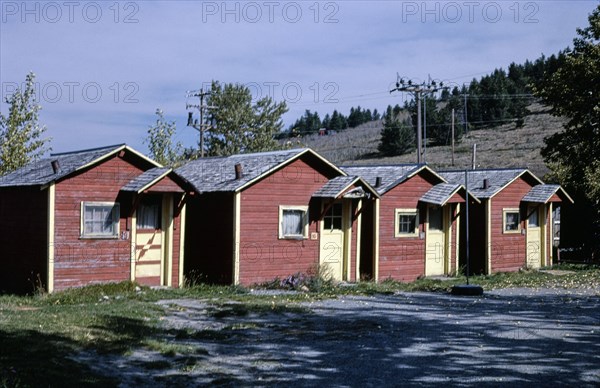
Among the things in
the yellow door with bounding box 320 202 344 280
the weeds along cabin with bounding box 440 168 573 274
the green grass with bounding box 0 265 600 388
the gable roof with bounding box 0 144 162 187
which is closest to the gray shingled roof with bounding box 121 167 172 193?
the gable roof with bounding box 0 144 162 187

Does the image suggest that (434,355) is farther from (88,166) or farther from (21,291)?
(21,291)

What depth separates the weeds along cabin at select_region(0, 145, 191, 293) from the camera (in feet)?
56.5

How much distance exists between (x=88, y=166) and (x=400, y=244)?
1071 cm

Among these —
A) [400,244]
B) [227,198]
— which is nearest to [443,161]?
[400,244]

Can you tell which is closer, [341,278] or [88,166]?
[88,166]

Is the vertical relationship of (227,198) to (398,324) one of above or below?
above

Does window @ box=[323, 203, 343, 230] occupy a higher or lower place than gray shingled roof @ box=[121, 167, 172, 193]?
lower

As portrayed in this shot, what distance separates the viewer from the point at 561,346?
11.5 meters

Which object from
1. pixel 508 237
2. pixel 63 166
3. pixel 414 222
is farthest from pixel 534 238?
pixel 63 166

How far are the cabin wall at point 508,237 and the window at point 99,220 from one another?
1484 centimetres

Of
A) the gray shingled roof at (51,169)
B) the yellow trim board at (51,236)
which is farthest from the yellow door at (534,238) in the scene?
the yellow trim board at (51,236)

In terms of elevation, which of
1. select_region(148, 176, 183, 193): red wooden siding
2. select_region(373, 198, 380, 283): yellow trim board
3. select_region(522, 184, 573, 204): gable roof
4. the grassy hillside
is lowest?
select_region(373, 198, 380, 283): yellow trim board

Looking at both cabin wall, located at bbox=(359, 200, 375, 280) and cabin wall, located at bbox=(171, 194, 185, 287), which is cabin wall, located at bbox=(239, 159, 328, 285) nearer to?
cabin wall, located at bbox=(171, 194, 185, 287)

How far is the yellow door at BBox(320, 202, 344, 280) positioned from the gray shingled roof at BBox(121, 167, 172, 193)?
5518 millimetres
